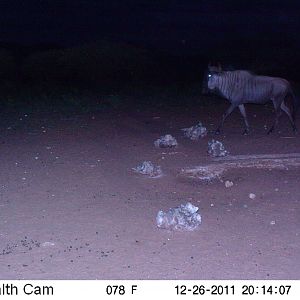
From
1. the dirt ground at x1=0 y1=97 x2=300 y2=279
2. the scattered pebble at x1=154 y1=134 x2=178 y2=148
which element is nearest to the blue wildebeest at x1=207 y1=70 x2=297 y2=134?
the dirt ground at x1=0 y1=97 x2=300 y2=279

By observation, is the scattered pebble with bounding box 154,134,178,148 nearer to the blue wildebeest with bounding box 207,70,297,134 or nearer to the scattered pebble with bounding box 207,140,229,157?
the scattered pebble with bounding box 207,140,229,157

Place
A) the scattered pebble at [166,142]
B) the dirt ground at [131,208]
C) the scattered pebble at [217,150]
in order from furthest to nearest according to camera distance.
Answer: the scattered pebble at [166,142] < the scattered pebble at [217,150] < the dirt ground at [131,208]

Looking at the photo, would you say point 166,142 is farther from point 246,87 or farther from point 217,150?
point 246,87

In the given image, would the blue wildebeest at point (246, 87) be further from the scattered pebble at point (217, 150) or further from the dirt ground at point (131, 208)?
the scattered pebble at point (217, 150)

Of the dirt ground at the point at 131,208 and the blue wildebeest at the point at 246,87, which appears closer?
the dirt ground at the point at 131,208

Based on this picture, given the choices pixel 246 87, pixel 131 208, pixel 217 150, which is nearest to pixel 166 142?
pixel 217 150

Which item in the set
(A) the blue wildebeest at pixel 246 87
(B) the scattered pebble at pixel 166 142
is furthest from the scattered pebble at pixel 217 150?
(A) the blue wildebeest at pixel 246 87

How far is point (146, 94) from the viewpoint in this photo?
19.1 m

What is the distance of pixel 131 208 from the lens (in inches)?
321

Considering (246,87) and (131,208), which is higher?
(246,87)

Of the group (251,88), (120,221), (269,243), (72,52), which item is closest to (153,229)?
(120,221)

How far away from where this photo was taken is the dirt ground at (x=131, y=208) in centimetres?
626

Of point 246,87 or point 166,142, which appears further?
point 246,87
